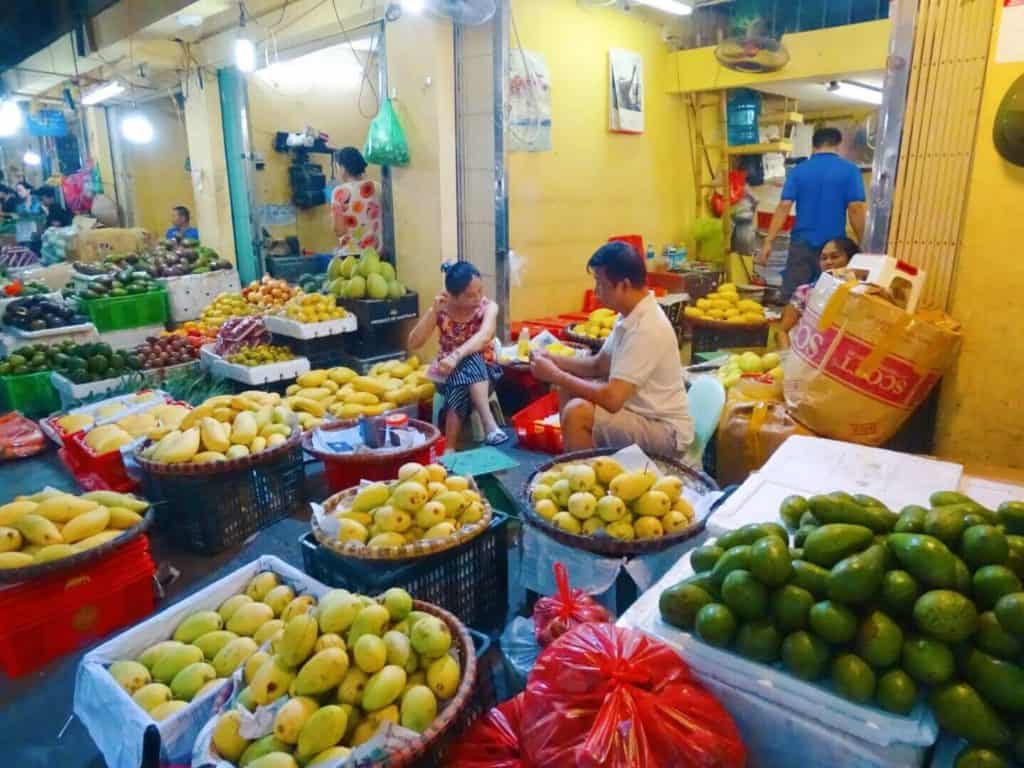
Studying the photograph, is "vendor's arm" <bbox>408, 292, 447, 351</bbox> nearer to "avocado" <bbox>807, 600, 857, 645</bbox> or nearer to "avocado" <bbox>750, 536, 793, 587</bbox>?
"avocado" <bbox>750, 536, 793, 587</bbox>

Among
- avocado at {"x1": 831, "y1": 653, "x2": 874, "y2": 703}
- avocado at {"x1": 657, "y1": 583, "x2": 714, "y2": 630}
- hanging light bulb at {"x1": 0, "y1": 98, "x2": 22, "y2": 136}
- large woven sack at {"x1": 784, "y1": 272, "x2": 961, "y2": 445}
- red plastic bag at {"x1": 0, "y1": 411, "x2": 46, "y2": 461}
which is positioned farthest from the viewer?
hanging light bulb at {"x1": 0, "y1": 98, "x2": 22, "y2": 136}

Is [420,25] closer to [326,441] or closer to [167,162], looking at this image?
[326,441]

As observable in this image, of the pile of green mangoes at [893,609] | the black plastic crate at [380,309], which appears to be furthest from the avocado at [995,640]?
the black plastic crate at [380,309]

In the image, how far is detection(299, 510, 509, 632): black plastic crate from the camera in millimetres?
2051

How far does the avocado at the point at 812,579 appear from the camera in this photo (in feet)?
4.23

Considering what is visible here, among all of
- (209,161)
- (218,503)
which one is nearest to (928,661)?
(218,503)

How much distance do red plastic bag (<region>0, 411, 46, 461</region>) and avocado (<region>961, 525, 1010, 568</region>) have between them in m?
4.98

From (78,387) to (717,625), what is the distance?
15.1 ft

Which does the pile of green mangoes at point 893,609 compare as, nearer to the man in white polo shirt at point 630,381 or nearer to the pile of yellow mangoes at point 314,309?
the man in white polo shirt at point 630,381

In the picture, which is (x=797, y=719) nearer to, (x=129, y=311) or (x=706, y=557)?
(x=706, y=557)

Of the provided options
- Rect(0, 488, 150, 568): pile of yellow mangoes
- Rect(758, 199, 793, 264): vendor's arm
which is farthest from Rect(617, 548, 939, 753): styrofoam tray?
Rect(758, 199, 793, 264): vendor's arm

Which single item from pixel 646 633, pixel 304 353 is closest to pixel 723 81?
pixel 304 353

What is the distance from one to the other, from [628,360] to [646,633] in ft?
4.76

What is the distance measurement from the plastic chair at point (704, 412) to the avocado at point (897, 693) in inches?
69.1
